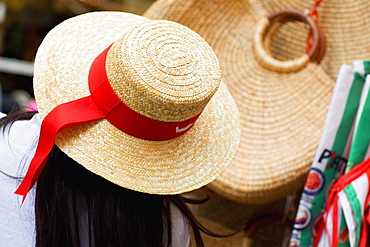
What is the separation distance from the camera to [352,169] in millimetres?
1098

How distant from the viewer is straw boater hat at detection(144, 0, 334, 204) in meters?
1.25

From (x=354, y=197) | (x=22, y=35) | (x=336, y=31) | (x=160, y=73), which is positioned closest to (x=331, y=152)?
(x=354, y=197)

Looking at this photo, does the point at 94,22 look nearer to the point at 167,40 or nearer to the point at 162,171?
the point at 167,40

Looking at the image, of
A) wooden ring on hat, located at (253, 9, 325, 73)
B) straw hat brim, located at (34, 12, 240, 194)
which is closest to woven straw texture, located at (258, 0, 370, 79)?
wooden ring on hat, located at (253, 9, 325, 73)

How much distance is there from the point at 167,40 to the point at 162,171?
0.23 m

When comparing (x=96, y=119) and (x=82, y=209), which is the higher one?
(x=96, y=119)

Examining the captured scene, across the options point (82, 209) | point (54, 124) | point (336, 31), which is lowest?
point (82, 209)

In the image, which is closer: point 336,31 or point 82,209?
point 82,209

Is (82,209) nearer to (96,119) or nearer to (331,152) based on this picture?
(96,119)

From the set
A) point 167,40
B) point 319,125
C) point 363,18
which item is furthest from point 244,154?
point 167,40

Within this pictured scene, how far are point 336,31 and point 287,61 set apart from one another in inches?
6.6

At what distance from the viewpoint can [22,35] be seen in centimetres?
309

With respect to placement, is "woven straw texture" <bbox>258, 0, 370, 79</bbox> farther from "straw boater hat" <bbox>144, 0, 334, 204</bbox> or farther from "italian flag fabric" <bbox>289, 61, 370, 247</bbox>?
"italian flag fabric" <bbox>289, 61, 370, 247</bbox>

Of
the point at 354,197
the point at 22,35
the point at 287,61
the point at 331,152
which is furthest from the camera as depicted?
the point at 22,35
